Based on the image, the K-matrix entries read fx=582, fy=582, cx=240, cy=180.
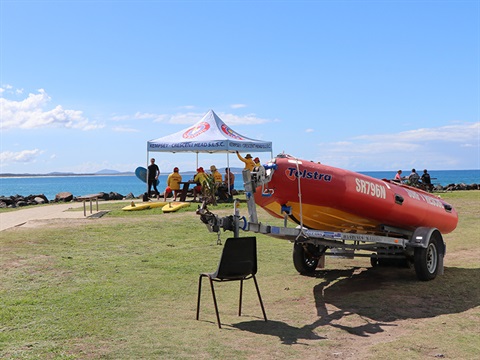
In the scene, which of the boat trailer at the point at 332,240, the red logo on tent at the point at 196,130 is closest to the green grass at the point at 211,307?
the boat trailer at the point at 332,240

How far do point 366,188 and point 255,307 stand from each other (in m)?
2.60

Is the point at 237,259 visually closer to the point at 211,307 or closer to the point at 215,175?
the point at 211,307

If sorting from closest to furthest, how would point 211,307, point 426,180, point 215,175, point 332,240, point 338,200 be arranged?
1. point 211,307
2. point 338,200
3. point 332,240
4. point 215,175
5. point 426,180

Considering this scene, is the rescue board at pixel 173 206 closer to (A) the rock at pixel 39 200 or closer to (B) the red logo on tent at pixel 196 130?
(B) the red logo on tent at pixel 196 130

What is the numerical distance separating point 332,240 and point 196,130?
16.6m

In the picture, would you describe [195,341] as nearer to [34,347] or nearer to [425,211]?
[34,347]

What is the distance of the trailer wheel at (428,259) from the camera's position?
8.90 metres

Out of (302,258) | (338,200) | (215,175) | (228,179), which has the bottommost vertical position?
(302,258)

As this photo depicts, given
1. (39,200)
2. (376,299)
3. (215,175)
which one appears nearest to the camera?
(376,299)

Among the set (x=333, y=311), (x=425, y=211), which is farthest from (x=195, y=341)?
(x=425, y=211)

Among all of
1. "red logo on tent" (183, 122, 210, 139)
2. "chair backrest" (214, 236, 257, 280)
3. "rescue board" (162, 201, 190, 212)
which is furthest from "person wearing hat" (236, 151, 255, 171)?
"red logo on tent" (183, 122, 210, 139)

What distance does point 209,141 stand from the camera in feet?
77.2

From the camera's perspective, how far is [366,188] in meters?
8.80

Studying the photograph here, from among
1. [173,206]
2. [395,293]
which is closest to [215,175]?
[173,206]
